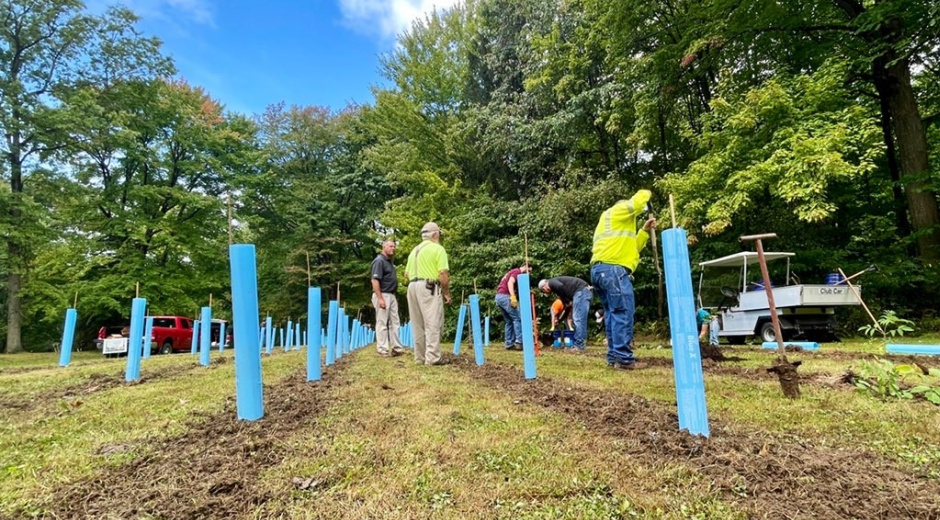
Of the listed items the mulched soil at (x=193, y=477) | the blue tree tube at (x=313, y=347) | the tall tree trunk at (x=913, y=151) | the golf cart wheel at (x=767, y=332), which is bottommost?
the golf cart wheel at (x=767, y=332)

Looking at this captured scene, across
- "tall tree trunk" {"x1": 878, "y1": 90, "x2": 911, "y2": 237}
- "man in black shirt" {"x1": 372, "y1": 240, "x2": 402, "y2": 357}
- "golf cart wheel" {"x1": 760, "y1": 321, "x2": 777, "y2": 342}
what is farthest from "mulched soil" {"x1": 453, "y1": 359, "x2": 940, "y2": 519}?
"tall tree trunk" {"x1": 878, "y1": 90, "x2": 911, "y2": 237}

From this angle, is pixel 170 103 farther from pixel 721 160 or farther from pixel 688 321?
pixel 688 321

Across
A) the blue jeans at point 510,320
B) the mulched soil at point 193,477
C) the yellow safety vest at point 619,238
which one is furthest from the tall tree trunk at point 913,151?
the mulched soil at point 193,477

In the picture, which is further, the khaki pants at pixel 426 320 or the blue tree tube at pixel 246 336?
the khaki pants at pixel 426 320

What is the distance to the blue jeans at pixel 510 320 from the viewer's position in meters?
9.30

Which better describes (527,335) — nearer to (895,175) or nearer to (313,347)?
(313,347)

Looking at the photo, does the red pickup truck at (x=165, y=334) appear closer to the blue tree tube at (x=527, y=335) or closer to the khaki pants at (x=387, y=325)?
the khaki pants at (x=387, y=325)

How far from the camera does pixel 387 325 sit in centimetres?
777

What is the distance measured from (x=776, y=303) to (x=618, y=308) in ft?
21.4

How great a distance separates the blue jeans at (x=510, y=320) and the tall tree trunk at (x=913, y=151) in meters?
9.20

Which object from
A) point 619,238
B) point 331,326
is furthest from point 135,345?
point 619,238

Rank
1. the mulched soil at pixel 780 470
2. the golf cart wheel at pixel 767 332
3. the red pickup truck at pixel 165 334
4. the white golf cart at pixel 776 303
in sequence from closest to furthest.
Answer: the mulched soil at pixel 780 470, the white golf cart at pixel 776 303, the golf cart wheel at pixel 767 332, the red pickup truck at pixel 165 334

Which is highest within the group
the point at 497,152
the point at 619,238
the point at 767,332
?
the point at 497,152

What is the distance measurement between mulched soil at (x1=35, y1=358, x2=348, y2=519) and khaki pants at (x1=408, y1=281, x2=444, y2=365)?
3.21 m
